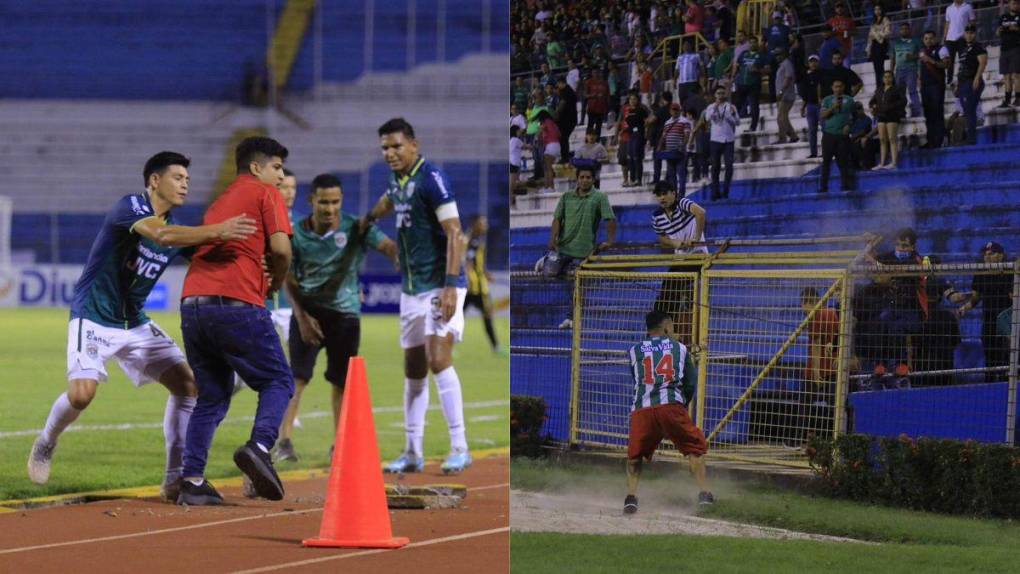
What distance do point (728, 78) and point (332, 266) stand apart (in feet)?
12.9

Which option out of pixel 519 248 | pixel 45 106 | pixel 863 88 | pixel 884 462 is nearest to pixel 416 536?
pixel 519 248

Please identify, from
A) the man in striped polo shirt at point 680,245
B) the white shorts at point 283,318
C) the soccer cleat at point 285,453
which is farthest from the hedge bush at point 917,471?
the white shorts at point 283,318

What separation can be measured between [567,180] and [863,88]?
0.99 m

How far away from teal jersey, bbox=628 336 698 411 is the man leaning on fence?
27cm

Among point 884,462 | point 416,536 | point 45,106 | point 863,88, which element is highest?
point 45,106

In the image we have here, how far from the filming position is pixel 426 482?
8.13 meters

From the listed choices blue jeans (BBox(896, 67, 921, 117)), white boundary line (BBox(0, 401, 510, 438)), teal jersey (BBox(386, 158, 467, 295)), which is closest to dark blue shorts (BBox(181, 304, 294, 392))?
teal jersey (BBox(386, 158, 467, 295))

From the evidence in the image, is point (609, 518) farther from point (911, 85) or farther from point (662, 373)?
point (911, 85)

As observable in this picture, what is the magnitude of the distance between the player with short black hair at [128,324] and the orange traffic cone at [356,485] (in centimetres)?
141

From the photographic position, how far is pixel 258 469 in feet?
20.0

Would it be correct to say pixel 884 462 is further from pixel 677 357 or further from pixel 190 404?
pixel 190 404

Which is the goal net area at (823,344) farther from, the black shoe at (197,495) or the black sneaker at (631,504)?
the black shoe at (197,495)

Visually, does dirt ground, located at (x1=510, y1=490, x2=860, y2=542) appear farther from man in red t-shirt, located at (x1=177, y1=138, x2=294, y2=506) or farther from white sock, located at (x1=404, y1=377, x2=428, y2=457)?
white sock, located at (x1=404, y1=377, x2=428, y2=457)

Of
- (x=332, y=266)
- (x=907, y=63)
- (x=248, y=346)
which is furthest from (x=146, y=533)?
(x=907, y=63)
